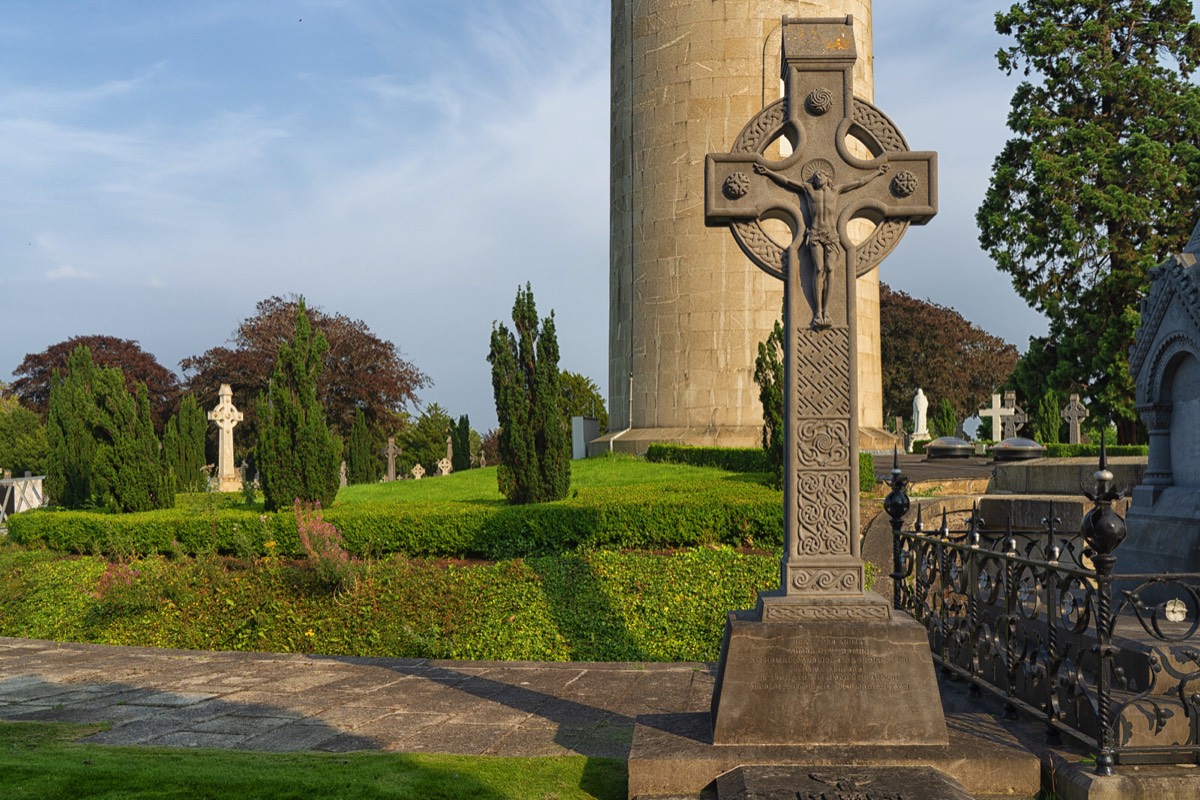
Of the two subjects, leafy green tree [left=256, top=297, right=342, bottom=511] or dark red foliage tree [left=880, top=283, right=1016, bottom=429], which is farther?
dark red foliage tree [left=880, top=283, right=1016, bottom=429]

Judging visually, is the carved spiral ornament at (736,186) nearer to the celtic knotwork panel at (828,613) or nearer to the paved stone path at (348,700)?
the celtic knotwork panel at (828,613)

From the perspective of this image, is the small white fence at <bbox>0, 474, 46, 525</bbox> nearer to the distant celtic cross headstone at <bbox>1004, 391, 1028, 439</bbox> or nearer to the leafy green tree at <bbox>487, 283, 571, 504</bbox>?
the leafy green tree at <bbox>487, 283, 571, 504</bbox>

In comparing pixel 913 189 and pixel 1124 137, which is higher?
pixel 1124 137

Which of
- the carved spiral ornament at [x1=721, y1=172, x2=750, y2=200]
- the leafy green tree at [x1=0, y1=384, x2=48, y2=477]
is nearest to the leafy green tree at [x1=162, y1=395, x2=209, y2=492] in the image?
the carved spiral ornament at [x1=721, y1=172, x2=750, y2=200]

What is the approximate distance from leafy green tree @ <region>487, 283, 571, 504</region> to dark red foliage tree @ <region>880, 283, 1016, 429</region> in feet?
131

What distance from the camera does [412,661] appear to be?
7699 mm

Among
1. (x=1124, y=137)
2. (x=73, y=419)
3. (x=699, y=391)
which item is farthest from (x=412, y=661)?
(x=1124, y=137)

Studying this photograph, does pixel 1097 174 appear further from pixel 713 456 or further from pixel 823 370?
pixel 823 370

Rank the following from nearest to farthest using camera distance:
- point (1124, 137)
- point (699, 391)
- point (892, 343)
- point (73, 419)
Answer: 1. point (73, 419)
2. point (699, 391)
3. point (1124, 137)
4. point (892, 343)

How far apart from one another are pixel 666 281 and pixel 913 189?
2054cm

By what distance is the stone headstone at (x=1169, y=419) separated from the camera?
642 cm

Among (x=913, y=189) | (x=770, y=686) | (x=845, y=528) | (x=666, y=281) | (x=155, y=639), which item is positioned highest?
(x=666, y=281)

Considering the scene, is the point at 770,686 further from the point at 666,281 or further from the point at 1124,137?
the point at 1124,137

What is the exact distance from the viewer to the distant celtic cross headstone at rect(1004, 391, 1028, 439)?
98.3ft
